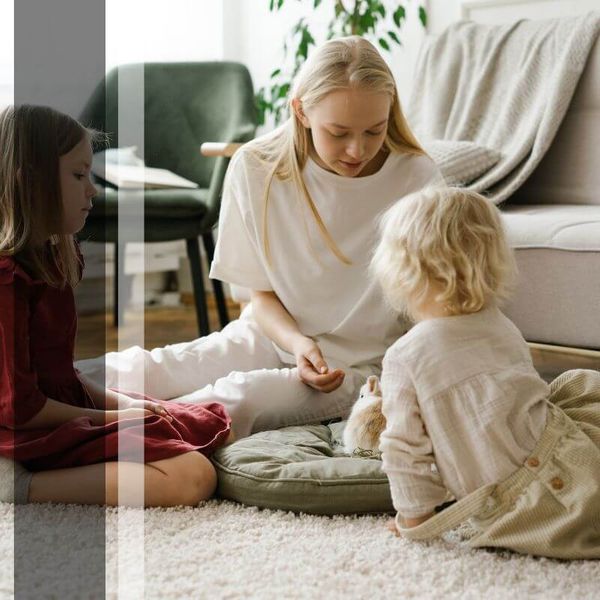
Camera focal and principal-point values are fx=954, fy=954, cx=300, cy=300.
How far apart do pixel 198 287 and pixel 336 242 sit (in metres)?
1.02

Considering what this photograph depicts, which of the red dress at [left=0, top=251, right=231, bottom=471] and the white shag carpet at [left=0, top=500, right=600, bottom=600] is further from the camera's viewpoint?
the red dress at [left=0, top=251, right=231, bottom=471]

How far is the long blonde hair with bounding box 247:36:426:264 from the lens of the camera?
5.12 feet

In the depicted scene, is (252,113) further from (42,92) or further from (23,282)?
(23,282)

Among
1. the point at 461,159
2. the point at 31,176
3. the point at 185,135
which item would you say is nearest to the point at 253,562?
the point at 31,176

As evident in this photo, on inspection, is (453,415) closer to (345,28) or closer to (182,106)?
(182,106)

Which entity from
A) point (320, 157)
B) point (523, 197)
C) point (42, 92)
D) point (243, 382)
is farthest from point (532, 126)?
point (42, 92)

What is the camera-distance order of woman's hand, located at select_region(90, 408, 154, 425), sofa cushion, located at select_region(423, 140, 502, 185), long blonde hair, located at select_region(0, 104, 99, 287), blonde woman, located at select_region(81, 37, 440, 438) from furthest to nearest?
1. sofa cushion, located at select_region(423, 140, 502, 185)
2. blonde woman, located at select_region(81, 37, 440, 438)
3. woman's hand, located at select_region(90, 408, 154, 425)
4. long blonde hair, located at select_region(0, 104, 99, 287)

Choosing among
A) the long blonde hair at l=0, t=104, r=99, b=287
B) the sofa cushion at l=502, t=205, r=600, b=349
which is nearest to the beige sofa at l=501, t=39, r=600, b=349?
the sofa cushion at l=502, t=205, r=600, b=349

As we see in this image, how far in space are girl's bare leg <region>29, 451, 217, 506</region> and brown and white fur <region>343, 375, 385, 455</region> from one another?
231mm

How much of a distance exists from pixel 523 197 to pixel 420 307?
1321mm

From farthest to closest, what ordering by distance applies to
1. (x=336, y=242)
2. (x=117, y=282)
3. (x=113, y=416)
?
(x=117, y=282) < (x=336, y=242) < (x=113, y=416)

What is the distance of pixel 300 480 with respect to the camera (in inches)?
51.6

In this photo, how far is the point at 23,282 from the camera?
4.33 ft

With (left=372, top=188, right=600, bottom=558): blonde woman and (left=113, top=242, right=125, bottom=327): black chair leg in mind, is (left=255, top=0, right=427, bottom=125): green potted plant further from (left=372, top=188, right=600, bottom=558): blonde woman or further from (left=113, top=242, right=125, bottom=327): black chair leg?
(left=372, top=188, right=600, bottom=558): blonde woman
